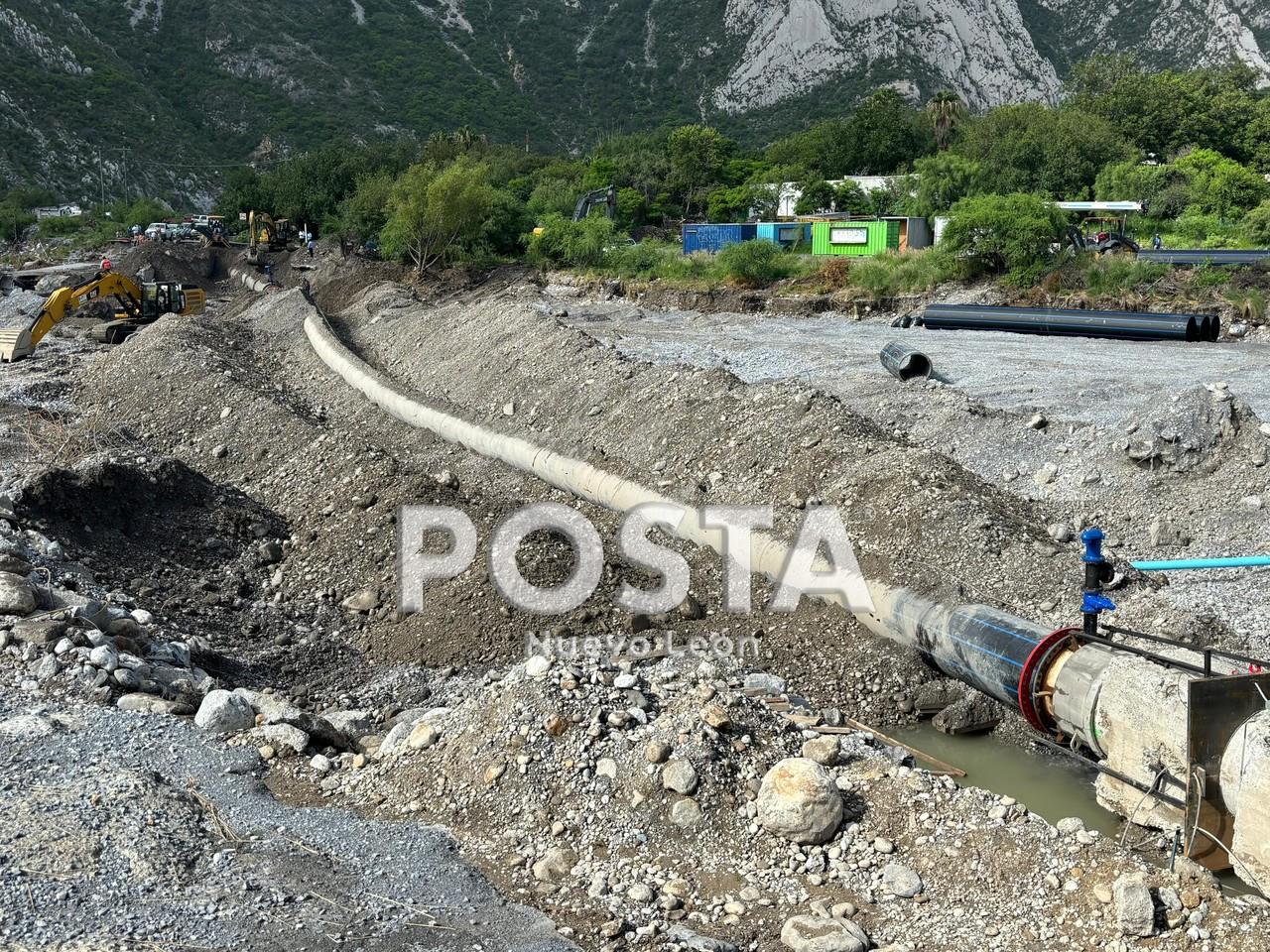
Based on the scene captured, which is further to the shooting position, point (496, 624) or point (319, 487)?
point (319, 487)

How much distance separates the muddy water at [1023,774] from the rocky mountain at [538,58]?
9141cm

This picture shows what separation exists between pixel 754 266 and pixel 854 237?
277 inches

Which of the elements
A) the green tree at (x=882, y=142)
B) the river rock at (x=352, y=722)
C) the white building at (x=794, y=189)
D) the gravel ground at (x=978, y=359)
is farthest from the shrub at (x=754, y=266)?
the green tree at (x=882, y=142)

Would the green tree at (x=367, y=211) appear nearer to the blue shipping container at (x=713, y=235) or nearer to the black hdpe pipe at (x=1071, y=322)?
the blue shipping container at (x=713, y=235)

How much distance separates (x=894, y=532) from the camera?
11.2 metres

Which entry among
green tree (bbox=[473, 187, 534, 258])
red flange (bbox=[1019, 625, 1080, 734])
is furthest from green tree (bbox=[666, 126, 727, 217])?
red flange (bbox=[1019, 625, 1080, 734])

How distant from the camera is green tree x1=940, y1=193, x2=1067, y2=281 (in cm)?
3297

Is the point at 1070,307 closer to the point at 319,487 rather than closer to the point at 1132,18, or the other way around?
the point at 319,487

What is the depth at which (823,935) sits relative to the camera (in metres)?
5.80

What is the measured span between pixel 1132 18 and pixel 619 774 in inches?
5457

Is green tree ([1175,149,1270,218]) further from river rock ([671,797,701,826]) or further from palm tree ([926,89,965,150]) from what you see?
river rock ([671,797,701,826])

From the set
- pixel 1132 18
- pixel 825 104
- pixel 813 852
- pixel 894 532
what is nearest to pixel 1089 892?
pixel 813 852

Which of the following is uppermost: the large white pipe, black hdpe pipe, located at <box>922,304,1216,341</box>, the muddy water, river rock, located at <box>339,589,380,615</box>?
black hdpe pipe, located at <box>922,304,1216,341</box>

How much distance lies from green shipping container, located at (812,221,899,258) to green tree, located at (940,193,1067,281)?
7650 millimetres
